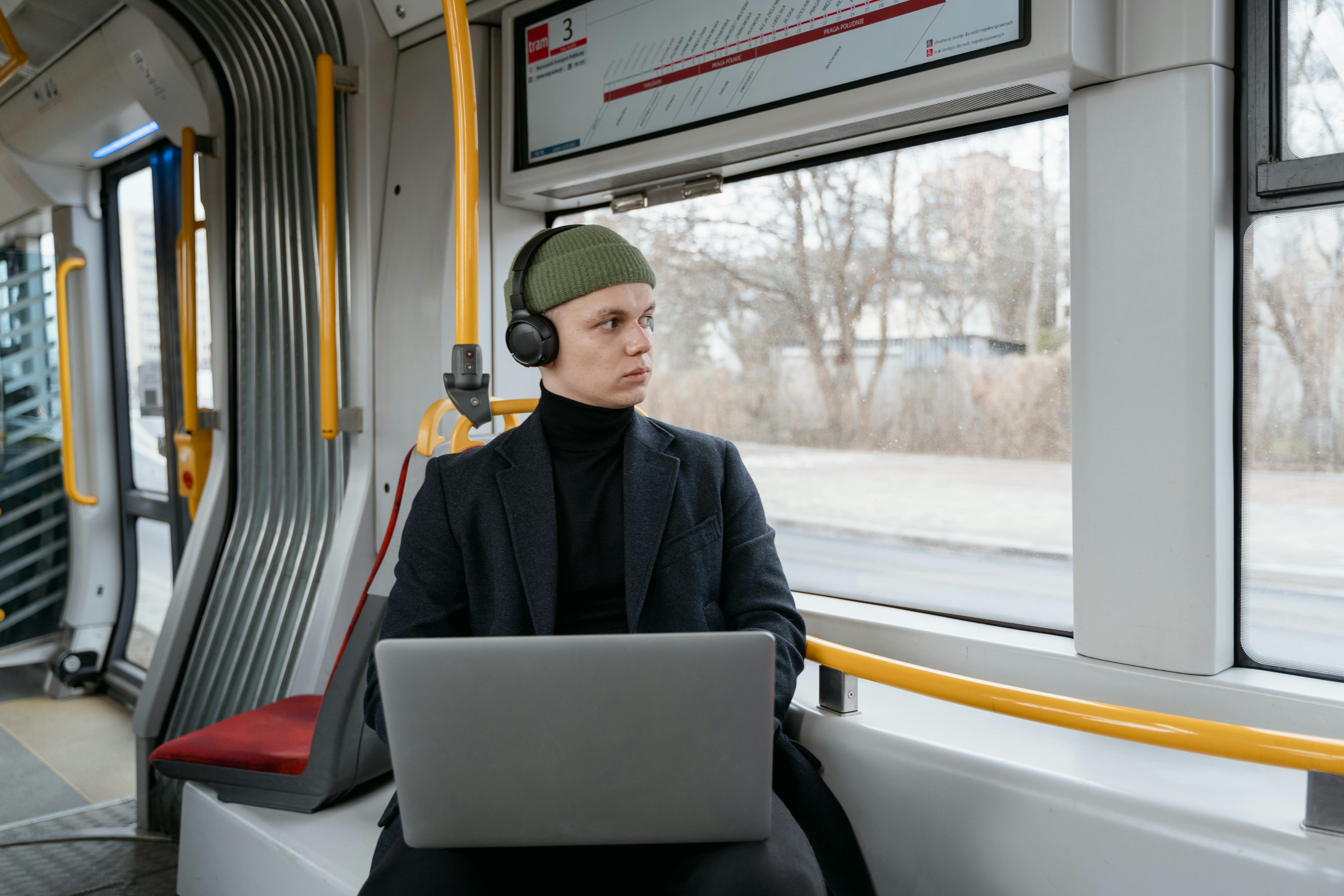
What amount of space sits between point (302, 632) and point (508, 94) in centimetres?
174

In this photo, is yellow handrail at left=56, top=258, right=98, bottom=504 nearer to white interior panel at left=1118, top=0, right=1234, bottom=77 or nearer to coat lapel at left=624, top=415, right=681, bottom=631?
coat lapel at left=624, top=415, right=681, bottom=631

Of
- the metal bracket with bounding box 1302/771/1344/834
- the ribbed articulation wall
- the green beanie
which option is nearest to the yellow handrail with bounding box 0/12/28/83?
the ribbed articulation wall

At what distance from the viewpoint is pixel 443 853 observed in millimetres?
1354

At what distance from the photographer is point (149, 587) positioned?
5.17m

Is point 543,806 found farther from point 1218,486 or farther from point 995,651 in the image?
point 1218,486

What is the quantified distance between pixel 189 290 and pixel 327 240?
43.3 inches

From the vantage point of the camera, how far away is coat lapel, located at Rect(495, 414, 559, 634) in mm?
1604

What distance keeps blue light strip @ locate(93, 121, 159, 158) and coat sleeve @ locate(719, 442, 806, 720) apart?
11.7ft

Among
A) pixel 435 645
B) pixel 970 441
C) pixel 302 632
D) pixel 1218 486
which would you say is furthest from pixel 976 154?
pixel 302 632

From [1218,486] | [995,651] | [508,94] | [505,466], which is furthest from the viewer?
[508,94]

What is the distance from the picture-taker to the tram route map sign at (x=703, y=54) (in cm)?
172

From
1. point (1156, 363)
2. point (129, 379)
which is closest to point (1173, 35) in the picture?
point (1156, 363)

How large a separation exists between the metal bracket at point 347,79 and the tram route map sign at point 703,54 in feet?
2.09

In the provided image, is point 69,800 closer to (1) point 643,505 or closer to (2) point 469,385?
(2) point 469,385
